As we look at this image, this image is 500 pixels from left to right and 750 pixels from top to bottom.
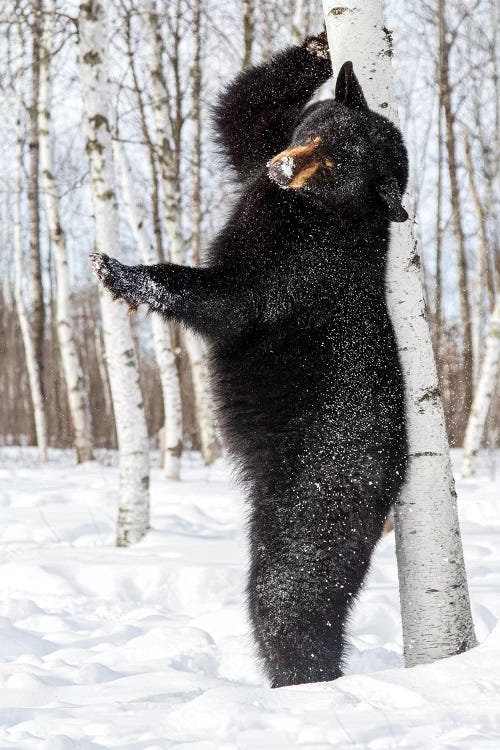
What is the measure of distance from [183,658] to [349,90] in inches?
94.8

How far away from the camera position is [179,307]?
2.62 m

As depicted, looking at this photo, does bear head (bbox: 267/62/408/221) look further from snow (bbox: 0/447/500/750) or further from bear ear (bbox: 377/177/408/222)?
snow (bbox: 0/447/500/750)

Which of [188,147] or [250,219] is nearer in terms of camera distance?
[250,219]

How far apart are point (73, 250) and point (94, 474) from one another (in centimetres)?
2492

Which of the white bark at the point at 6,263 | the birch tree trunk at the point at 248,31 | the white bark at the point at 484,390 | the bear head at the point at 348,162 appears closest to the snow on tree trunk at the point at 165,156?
the birch tree trunk at the point at 248,31

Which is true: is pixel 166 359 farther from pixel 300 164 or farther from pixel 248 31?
pixel 300 164

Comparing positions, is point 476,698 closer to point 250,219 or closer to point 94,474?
point 250,219

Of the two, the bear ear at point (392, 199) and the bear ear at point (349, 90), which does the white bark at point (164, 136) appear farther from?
the bear ear at point (392, 199)

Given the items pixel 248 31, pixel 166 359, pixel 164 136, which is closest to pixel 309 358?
pixel 166 359

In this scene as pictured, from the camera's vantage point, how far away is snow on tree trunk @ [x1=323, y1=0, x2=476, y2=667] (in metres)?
2.63

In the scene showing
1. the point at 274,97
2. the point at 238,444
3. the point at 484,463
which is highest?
the point at 274,97

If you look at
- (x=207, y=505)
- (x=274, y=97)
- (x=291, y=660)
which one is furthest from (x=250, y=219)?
(x=207, y=505)

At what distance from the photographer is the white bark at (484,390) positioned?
997cm

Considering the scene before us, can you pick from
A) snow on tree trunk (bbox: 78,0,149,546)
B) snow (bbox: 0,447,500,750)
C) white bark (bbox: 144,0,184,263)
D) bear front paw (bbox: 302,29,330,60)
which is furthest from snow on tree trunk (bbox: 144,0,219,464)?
bear front paw (bbox: 302,29,330,60)
